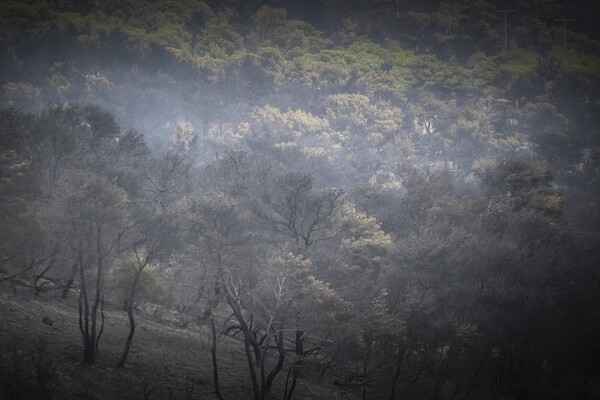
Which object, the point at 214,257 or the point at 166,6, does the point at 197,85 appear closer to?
the point at 166,6

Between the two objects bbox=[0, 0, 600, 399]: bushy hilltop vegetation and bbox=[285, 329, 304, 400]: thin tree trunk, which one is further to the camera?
bbox=[0, 0, 600, 399]: bushy hilltop vegetation

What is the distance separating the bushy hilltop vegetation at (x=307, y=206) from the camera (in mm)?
22984

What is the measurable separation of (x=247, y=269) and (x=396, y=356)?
34.5 ft

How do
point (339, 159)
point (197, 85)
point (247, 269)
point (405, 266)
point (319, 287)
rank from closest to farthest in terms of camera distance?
point (319, 287) → point (247, 269) → point (405, 266) → point (339, 159) → point (197, 85)

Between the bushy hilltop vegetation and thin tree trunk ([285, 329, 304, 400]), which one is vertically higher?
the bushy hilltop vegetation

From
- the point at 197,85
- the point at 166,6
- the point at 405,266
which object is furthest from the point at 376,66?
the point at 405,266

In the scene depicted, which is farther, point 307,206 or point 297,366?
point 307,206

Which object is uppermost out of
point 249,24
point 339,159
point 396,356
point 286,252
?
point 249,24

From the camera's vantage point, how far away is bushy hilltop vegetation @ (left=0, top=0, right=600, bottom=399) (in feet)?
75.4

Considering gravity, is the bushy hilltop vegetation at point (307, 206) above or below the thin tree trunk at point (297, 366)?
above

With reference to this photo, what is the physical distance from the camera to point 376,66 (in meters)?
126

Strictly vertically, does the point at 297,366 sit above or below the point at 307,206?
below

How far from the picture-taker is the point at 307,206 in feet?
111

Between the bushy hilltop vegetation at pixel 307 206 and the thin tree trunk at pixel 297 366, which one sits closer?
the thin tree trunk at pixel 297 366
